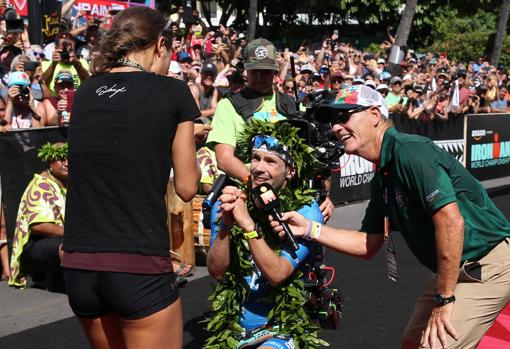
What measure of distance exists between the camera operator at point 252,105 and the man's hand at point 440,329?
230 centimetres

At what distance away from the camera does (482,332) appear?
12.1 ft

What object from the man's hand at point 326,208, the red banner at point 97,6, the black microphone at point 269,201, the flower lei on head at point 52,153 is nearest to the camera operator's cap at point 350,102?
the black microphone at point 269,201

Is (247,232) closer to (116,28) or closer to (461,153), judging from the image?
(116,28)

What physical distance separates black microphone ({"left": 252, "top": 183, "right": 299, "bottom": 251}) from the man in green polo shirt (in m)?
0.07

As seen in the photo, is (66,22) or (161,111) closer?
(161,111)

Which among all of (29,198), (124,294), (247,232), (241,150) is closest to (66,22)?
(29,198)

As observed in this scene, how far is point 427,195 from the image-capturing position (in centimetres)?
335

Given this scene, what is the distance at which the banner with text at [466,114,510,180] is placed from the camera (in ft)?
51.9

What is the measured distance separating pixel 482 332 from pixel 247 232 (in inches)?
45.2

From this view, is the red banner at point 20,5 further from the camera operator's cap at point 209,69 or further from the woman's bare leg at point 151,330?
the woman's bare leg at point 151,330

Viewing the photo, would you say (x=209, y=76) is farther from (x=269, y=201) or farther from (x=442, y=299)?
(x=442, y=299)

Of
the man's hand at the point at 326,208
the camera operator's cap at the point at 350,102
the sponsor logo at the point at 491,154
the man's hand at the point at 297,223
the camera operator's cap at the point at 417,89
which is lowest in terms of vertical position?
the sponsor logo at the point at 491,154

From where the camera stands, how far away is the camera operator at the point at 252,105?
5.61 metres

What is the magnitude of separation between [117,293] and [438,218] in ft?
4.42
